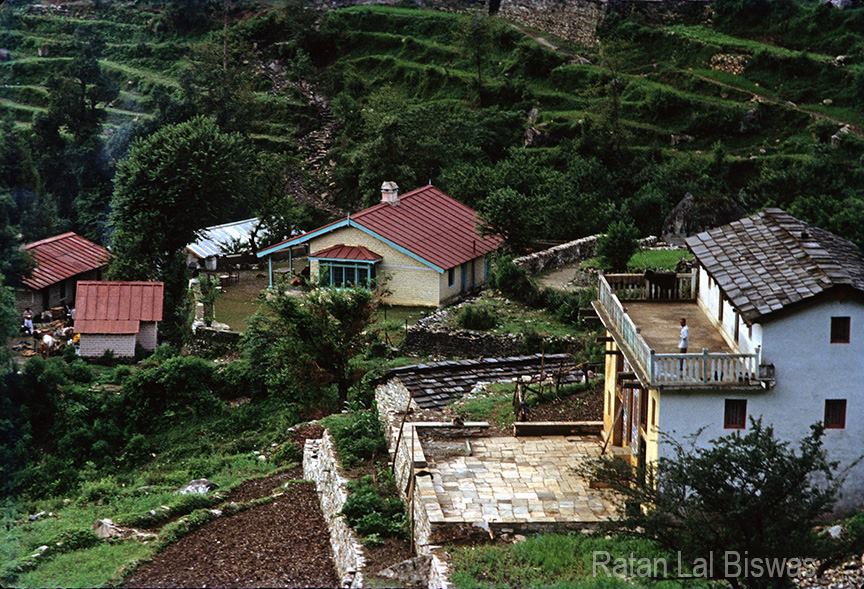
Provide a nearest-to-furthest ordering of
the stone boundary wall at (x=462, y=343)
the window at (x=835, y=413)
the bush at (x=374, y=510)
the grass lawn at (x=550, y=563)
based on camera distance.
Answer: the grass lawn at (x=550, y=563), the window at (x=835, y=413), the bush at (x=374, y=510), the stone boundary wall at (x=462, y=343)

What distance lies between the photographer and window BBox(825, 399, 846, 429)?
1866 cm

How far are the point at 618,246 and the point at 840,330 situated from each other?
16.0 metres

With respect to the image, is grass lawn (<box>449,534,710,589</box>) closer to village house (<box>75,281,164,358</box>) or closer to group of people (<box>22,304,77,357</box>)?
village house (<box>75,281,164,358</box>)

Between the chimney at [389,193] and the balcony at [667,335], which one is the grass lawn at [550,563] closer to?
the balcony at [667,335]

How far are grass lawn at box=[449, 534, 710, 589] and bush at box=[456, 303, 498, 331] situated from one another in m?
13.9

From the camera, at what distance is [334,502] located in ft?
68.2

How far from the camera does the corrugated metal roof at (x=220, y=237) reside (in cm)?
4231

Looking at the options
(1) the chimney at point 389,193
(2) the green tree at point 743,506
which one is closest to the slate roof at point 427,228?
(1) the chimney at point 389,193

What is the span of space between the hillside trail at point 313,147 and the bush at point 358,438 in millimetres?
24882

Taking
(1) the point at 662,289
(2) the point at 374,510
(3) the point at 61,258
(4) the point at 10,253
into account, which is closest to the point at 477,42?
(3) the point at 61,258

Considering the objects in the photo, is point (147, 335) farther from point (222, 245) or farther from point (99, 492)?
point (99, 492)

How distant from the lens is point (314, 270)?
121ft

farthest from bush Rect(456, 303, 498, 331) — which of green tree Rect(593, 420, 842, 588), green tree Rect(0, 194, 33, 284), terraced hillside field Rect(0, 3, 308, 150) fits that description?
terraced hillside field Rect(0, 3, 308, 150)

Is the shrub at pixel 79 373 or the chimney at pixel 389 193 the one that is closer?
the shrub at pixel 79 373
